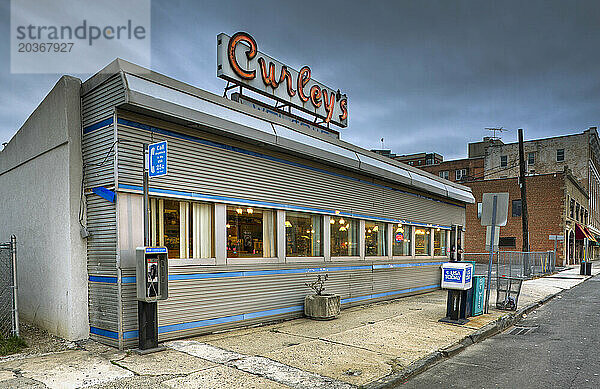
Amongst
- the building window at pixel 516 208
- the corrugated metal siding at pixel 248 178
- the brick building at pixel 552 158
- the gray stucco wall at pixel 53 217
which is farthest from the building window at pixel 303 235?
the brick building at pixel 552 158

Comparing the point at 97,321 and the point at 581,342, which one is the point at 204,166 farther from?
the point at 581,342

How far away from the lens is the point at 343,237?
1286 centimetres

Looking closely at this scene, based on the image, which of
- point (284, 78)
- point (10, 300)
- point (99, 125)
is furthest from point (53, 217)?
point (284, 78)

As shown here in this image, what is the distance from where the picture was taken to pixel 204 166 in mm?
8758

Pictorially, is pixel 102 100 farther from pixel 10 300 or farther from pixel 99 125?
pixel 10 300

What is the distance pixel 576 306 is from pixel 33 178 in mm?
16265

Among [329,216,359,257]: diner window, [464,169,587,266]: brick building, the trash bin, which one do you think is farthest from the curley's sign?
[464,169,587,266]: brick building

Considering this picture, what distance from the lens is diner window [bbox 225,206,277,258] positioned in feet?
31.0

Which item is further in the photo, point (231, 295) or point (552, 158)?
point (552, 158)

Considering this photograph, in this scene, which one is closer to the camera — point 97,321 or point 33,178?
point 97,321

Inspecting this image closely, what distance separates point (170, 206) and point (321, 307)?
4432 millimetres

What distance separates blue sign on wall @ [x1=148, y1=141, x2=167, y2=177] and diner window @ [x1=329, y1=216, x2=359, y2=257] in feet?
20.3

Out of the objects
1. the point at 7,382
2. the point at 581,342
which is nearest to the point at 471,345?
the point at 581,342

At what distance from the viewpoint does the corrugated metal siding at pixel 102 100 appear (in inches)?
291
